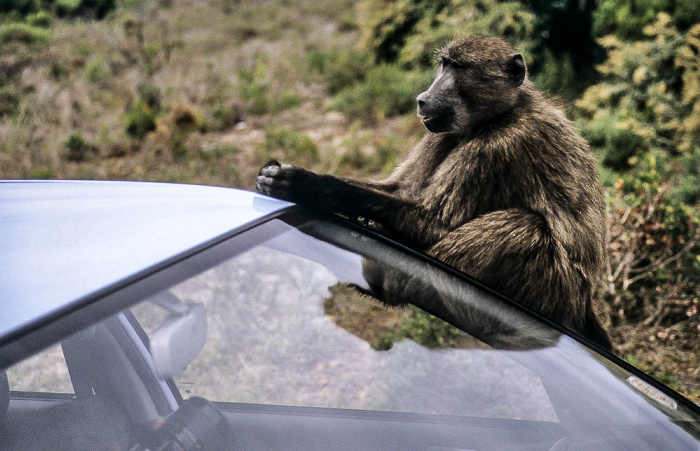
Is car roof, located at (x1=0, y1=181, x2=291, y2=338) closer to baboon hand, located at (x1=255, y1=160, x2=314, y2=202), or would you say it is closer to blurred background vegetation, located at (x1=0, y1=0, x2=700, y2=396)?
baboon hand, located at (x1=255, y1=160, x2=314, y2=202)

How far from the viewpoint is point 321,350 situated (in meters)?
1.31

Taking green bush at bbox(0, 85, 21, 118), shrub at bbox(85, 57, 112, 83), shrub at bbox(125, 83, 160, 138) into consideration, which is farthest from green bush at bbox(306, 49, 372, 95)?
green bush at bbox(0, 85, 21, 118)

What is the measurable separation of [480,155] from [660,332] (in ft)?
6.70

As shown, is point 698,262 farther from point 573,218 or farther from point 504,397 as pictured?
point 504,397

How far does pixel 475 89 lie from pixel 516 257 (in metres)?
0.71

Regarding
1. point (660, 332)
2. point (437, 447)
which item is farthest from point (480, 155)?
point (660, 332)

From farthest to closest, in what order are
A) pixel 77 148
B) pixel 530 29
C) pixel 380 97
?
pixel 380 97 → pixel 77 148 → pixel 530 29

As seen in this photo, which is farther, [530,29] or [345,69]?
[345,69]

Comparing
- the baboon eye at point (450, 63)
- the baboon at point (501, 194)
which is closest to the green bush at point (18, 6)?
the baboon eye at point (450, 63)

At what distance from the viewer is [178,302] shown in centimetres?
121

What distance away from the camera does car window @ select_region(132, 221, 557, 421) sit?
49.7 inches

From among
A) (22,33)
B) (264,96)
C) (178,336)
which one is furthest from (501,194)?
(22,33)

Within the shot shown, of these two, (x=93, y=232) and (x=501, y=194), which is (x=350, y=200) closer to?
(x=501, y=194)

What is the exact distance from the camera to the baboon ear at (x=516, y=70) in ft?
7.98
